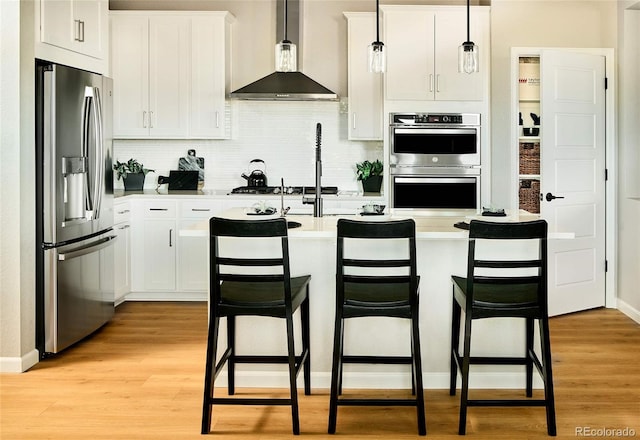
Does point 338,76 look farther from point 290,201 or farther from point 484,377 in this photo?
point 484,377

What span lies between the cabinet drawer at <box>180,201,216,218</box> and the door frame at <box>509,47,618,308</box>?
8.17 ft

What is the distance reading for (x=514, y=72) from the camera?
5.68 m

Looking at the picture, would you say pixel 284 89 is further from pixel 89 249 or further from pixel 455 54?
pixel 89 249

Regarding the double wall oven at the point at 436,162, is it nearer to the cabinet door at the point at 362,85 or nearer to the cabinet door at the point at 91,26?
the cabinet door at the point at 362,85

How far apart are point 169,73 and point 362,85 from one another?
1.68m

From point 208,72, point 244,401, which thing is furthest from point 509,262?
point 208,72

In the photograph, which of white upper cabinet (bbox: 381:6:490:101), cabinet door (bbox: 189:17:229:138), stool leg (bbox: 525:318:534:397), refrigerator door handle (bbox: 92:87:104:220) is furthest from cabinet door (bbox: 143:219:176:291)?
stool leg (bbox: 525:318:534:397)

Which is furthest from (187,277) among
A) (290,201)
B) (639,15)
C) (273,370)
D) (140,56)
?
(639,15)

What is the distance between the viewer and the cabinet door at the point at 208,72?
19.9ft

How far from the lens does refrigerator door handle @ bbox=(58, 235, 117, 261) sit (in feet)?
14.0

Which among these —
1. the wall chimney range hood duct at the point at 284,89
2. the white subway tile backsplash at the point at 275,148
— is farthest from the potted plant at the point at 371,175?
the wall chimney range hood duct at the point at 284,89

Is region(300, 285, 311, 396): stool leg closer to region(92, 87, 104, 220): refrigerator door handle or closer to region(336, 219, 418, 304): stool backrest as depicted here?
region(336, 219, 418, 304): stool backrest

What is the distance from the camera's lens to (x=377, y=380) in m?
3.73

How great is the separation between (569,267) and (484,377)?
2209 mm
